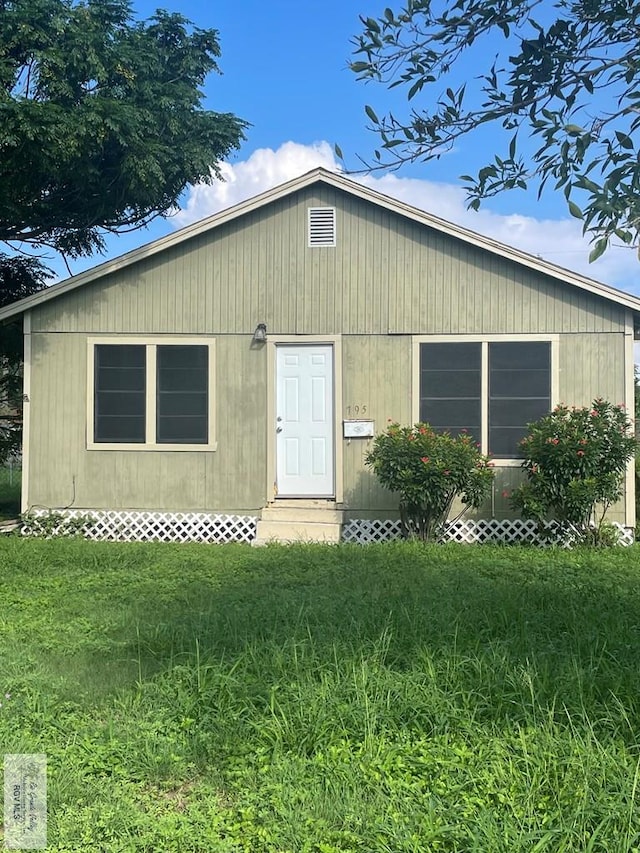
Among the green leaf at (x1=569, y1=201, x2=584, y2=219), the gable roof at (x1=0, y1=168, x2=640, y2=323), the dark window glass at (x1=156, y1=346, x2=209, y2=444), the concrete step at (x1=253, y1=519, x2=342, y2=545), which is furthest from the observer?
the dark window glass at (x1=156, y1=346, x2=209, y2=444)

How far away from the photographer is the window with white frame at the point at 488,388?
352 inches

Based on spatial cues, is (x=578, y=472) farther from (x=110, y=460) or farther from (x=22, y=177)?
(x=22, y=177)

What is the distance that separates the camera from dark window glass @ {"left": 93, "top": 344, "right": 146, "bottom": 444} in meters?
9.31

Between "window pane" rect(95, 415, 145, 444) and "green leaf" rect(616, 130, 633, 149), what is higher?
→ "green leaf" rect(616, 130, 633, 149)

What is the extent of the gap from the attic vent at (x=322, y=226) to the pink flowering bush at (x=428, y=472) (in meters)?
2.67

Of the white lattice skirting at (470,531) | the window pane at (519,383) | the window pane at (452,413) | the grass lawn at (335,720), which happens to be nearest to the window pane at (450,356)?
the window pane at (519,383)

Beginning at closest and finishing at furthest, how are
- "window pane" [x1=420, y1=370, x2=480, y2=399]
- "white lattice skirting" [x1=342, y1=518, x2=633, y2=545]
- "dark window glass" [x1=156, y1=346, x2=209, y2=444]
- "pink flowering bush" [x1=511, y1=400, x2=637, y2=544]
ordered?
"pink flowering bush" [x1=511, y1=400, x2=637, y2=544] → "white lattice skirting" [x1=342, y1=518, x2=633, y2=545] → "window pane" [x1=420, y1=370, x2=480, y2=399] → "dark window glass" [x1=156, y1=346, x2=209, y2=444]

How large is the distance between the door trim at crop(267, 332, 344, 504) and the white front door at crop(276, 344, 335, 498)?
0.05 m

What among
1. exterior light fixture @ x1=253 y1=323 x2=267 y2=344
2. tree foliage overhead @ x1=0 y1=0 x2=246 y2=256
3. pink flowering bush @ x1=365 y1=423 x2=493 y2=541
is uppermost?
tree foliage overhead @ x1=0 y1=0 x2=246 y2=256

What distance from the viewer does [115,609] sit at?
5.48 meters

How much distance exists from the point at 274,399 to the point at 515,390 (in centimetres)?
312

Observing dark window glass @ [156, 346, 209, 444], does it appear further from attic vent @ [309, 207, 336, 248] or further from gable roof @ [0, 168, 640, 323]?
attic vent @ [309, 207, 336, 248]
